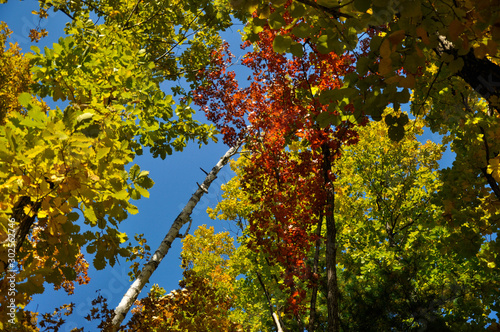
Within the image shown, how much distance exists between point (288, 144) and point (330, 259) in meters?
1.87

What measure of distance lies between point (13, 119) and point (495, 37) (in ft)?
8.84

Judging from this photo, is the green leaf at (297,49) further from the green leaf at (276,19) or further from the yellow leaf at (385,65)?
the yellow leaf at (385,65)

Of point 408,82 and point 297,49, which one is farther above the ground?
point 297,49

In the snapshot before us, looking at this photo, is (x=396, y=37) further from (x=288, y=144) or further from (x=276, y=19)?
(x=288, y=144)

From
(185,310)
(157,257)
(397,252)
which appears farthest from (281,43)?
(397,252)

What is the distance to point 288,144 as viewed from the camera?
480 cm

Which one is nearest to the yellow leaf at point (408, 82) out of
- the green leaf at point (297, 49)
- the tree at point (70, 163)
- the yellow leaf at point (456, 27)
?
the yellow leaf at point (456, 27)

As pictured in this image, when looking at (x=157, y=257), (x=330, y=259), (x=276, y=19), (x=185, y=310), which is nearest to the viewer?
(x=276, y=19)

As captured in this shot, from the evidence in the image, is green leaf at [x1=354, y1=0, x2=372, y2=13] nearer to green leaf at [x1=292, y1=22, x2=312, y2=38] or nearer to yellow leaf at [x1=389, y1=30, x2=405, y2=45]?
yellow leaf at [x1=389, y1=30, x2=405, y2=45]

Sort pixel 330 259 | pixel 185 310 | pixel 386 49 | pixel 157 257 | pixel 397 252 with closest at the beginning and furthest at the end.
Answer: pixel 386 49 → pixel 330 259 → pixel 157 257 → pixel 185 310 → pixel 397 252

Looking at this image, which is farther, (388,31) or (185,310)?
(185,310)

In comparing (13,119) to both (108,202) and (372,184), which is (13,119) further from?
(372,184)

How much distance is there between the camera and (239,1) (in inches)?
59.4

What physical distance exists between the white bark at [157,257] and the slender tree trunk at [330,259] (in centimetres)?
287
